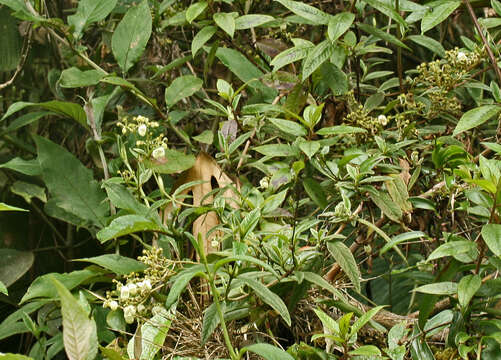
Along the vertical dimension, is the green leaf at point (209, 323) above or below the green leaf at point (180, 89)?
below

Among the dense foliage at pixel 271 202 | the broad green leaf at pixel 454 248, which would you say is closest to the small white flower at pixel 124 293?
the dense foliage at pixel 271 202

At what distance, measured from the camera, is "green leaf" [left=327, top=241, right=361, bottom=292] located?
90cm

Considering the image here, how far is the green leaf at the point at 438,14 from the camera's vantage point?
103 centimetres

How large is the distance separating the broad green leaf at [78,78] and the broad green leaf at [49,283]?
38cm

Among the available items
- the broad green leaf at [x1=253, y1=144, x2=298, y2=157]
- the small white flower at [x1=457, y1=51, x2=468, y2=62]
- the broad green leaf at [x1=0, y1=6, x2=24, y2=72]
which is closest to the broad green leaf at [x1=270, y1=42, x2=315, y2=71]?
the broad green leaf at [x1=253, y1=144, x2=298, y2=157]

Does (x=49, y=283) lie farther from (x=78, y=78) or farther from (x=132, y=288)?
(x=78, y=78)

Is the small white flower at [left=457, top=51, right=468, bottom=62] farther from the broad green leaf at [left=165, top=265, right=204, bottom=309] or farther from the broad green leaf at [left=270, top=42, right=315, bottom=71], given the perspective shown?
the broad green leaf at [left=165, top=265, right=204, bottom=309]

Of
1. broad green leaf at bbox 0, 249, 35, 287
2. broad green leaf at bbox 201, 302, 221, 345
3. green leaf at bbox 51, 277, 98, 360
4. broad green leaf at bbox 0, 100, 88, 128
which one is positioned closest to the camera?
green leaf at bbox 51, 277, 98, 360

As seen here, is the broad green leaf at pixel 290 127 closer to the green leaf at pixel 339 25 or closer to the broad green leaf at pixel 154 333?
the green leaf at pixel 339 25

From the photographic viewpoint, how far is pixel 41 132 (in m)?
1.82

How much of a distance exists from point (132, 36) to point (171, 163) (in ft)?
0.98

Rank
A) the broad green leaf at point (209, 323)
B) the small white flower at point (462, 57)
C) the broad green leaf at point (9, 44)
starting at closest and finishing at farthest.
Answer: the broad green leaf at point (209, 323)
the small white flower at point (462, 57)
the broad green leaf at point (9, 44)

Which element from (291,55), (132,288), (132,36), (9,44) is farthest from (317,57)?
(9,44)

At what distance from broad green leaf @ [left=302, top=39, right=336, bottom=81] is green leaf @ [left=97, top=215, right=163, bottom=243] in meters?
0.35
